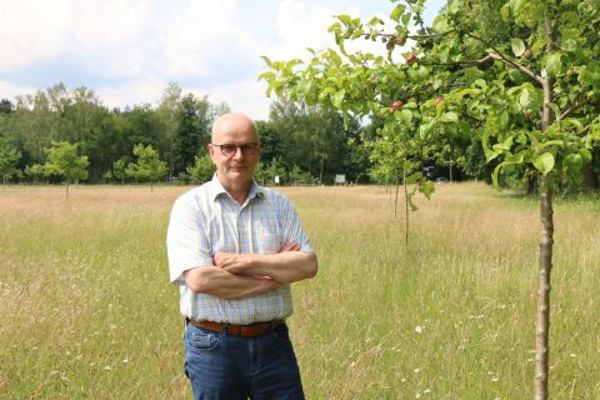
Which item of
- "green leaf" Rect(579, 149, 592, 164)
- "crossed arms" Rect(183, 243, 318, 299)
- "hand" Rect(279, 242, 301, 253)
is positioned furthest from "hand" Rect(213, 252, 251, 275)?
"green leaf" Rect(579, 149, 592, 164)

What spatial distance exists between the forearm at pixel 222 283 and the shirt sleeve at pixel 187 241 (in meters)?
0.06

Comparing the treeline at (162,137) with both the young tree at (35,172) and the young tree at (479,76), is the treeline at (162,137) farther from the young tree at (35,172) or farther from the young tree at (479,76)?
the young tree at (479,76)

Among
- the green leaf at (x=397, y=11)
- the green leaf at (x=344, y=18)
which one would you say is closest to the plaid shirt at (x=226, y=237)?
the green leaf at (x=344, y=18)

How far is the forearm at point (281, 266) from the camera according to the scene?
101 inches

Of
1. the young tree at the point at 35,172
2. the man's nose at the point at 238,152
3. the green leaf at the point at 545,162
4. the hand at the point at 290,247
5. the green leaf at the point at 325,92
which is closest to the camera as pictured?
the green leaf at the point at 545,162

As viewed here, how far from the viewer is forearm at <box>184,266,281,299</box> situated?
250cm

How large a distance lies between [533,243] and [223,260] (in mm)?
9005

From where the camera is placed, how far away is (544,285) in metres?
2.56

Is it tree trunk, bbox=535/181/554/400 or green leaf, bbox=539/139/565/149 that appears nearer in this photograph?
green leaf, bbox=539/139/565/149

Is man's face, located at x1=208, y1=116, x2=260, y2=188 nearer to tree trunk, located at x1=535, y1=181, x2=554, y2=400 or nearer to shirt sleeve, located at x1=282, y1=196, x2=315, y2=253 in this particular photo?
shirt sleeve, located at x1=282, y1=196, x2=315, y2=253

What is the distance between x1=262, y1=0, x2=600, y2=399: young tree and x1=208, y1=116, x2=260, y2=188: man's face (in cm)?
28

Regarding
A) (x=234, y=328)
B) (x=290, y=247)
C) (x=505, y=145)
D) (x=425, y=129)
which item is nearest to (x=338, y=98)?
(x=425, y=129)

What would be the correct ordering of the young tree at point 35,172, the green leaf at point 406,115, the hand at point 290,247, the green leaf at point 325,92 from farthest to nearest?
the young tree at point 35,172
the hand at point 290,247
the green leaf at point 325,92
the green leaf at point 406,115

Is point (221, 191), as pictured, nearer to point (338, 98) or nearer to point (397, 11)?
point (338, 98)
